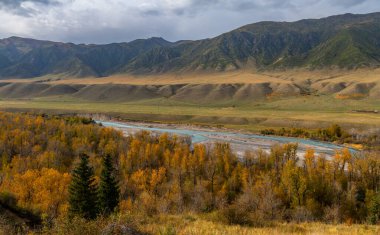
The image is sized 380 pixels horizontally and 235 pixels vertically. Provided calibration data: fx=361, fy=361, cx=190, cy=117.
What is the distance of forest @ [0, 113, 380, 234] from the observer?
49.0 m

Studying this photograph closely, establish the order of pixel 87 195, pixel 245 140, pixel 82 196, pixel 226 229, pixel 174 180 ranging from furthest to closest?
pixel 245 140 < pixel 174 180 < pixel 87 195 < pixel 82 196 < pixel 226 229

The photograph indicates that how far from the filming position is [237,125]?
16088 cm

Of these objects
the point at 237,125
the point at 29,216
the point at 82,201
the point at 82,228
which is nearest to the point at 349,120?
the point at 237,125

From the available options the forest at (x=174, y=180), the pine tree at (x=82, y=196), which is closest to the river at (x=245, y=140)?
the forest at (x=174, y=180)

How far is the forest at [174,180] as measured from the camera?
49000 mm

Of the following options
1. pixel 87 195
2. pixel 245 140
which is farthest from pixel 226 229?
pixel 245 140

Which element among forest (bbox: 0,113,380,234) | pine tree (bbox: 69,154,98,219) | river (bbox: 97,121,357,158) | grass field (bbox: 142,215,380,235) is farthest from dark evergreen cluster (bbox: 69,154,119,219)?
river (bbox: 97,121,357,158)

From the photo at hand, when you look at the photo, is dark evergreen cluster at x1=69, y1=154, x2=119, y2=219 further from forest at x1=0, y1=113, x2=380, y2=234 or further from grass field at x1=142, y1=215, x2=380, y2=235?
grass field at x1=142, y1=215, x2=380, y2=235

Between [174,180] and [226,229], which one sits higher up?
[226,229]

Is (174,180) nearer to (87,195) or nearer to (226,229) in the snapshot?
(87,195)

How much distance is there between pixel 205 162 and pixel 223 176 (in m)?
6.54

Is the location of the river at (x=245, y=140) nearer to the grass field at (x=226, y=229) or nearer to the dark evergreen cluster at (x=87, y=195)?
the dark evergreen cluster at (x=87, y=195)

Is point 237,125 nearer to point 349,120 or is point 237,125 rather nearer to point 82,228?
point 349,120

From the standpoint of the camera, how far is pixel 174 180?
7831 centimetres
